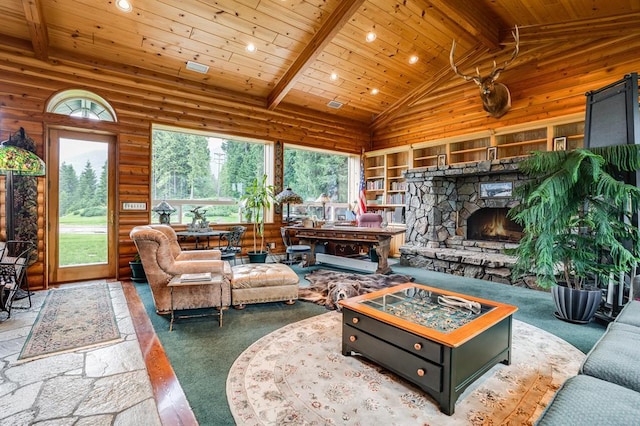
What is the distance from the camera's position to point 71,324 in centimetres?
294

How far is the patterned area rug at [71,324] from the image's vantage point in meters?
2.47

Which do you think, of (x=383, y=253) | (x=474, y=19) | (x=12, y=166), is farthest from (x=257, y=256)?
(x=474, y=19)

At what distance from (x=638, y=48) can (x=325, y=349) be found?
19.3 ft

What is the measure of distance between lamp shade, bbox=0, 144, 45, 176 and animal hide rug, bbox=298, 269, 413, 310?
11.6 feet

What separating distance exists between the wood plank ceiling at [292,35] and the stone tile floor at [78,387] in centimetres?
378

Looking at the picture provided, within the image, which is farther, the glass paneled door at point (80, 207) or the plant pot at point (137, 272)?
the plant pot at point (137, 272)

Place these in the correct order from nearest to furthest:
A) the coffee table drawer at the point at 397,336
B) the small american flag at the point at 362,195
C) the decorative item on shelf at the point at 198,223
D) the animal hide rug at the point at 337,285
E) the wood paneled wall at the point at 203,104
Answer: the coffee table drawer at the point at 397,336, the animal hide rug at the point at 337,285, the wood paneled wall at the point at 203,104, the decorative item on shelf at the point at 198,223, the small american flag at the point at 362,195

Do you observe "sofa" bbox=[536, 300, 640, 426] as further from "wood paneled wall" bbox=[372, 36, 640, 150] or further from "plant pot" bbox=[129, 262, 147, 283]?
"plant pot" bbox=[129, 262, 147, 283]

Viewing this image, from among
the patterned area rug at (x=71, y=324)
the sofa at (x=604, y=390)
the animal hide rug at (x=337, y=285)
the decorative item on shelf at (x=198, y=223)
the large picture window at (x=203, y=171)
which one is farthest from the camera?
the large picture window at (x=203, y=171)

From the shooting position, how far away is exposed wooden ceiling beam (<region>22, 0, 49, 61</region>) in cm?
344

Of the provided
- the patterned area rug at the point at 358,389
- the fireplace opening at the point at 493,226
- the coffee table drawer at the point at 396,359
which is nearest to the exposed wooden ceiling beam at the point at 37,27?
the patterned area rug at the point at 358,389

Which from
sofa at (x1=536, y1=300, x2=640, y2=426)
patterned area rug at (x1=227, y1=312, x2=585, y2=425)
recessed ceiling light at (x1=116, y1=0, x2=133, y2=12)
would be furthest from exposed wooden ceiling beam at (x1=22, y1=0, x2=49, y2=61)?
sofa at (x1=536, y1=300, x2=640, y2=426)

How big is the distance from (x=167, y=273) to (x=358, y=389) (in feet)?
7.38

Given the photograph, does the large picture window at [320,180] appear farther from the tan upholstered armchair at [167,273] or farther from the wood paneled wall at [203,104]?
the tan upholstered armchair at [167,273]
